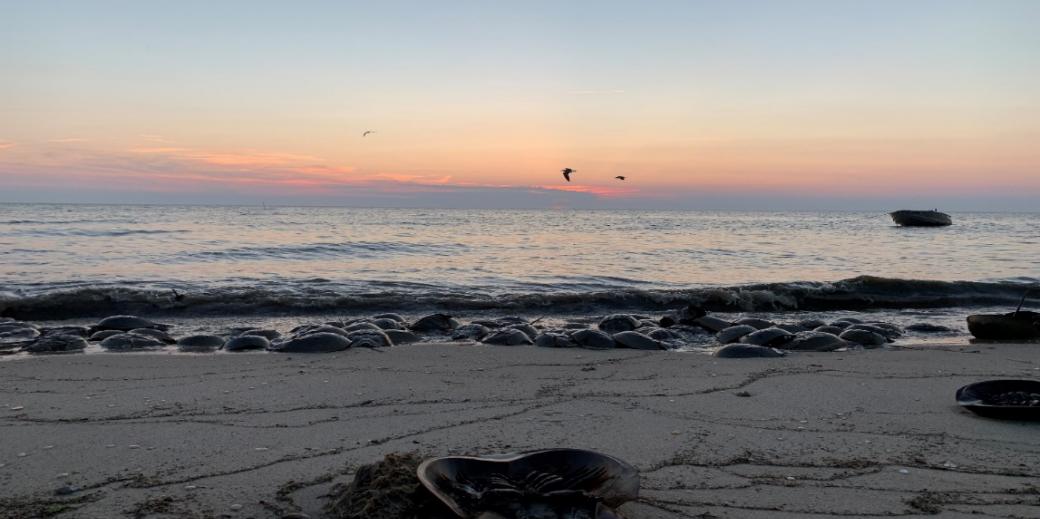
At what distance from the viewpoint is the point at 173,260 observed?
17625mm

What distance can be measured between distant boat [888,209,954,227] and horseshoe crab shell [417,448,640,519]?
2248 inches

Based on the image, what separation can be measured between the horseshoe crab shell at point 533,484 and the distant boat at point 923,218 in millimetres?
57097

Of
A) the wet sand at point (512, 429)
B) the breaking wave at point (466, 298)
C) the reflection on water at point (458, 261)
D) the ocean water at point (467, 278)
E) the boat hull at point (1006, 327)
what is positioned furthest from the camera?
the reflection on water at point (458, 261)

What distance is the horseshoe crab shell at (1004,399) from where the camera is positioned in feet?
15.2

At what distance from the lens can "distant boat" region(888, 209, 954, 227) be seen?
52688 millimetres

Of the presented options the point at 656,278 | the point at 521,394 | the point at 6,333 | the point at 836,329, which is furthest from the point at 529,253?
the point at 521,394

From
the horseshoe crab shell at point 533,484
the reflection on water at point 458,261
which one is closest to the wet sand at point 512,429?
the horseshoe crab shell at point 533,484

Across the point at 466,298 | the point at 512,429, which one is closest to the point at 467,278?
the point at 466,298

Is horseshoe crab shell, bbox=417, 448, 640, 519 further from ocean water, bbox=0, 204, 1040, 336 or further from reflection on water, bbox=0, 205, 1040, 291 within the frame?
reflection on water, bbox=0, 205, 1040, 291

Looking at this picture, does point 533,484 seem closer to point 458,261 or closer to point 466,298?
point 466,298

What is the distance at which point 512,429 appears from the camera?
457 cm

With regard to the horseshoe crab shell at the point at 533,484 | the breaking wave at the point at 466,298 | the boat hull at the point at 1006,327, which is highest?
the horseshoe crab shell at the point at 533,484

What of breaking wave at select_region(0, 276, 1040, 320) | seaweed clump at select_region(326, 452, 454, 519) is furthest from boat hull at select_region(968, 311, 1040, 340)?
seaweed clump at select_region(326, 452, 454, 519)

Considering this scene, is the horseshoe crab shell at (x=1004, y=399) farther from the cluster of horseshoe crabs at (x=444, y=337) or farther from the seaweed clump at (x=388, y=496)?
the seaweed clump at (x=388, y=496)
